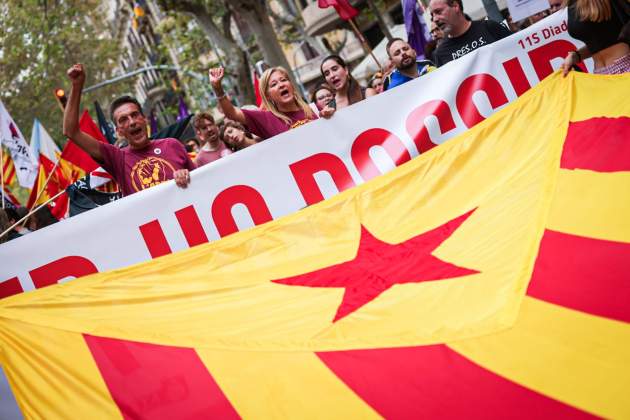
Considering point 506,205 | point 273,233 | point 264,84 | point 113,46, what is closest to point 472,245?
point 506,205

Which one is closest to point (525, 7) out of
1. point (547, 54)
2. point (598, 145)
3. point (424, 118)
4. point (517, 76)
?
point (547, 54)

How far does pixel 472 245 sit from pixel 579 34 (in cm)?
186

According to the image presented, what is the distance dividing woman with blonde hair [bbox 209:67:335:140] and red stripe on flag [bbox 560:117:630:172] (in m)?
1.85

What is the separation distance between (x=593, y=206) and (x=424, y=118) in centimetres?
153

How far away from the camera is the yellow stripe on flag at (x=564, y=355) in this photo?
186 centimetres

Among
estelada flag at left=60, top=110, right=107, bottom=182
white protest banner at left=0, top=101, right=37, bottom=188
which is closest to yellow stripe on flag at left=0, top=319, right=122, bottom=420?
estelada flag at left=60, top=110, right=107, bottom=182

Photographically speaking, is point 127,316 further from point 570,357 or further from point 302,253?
point 570,357

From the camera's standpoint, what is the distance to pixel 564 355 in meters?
2.02

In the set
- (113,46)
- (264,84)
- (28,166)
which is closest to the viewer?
(264,84)

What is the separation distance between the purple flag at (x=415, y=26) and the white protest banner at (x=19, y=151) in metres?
5.75

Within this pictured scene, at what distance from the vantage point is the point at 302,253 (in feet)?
11.0

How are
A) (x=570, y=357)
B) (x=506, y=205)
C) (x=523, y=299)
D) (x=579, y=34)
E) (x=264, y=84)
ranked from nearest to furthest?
(x=570, y=357)
(x=523, y=299)
(x=506, y=205)
(x=579, y=34)
(x=264, y=84)

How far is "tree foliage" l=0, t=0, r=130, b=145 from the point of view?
21594 millimetres

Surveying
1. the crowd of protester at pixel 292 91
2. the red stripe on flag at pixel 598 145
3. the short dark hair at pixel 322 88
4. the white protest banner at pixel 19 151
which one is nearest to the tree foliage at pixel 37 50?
the white protest banner at pixel 19 151
